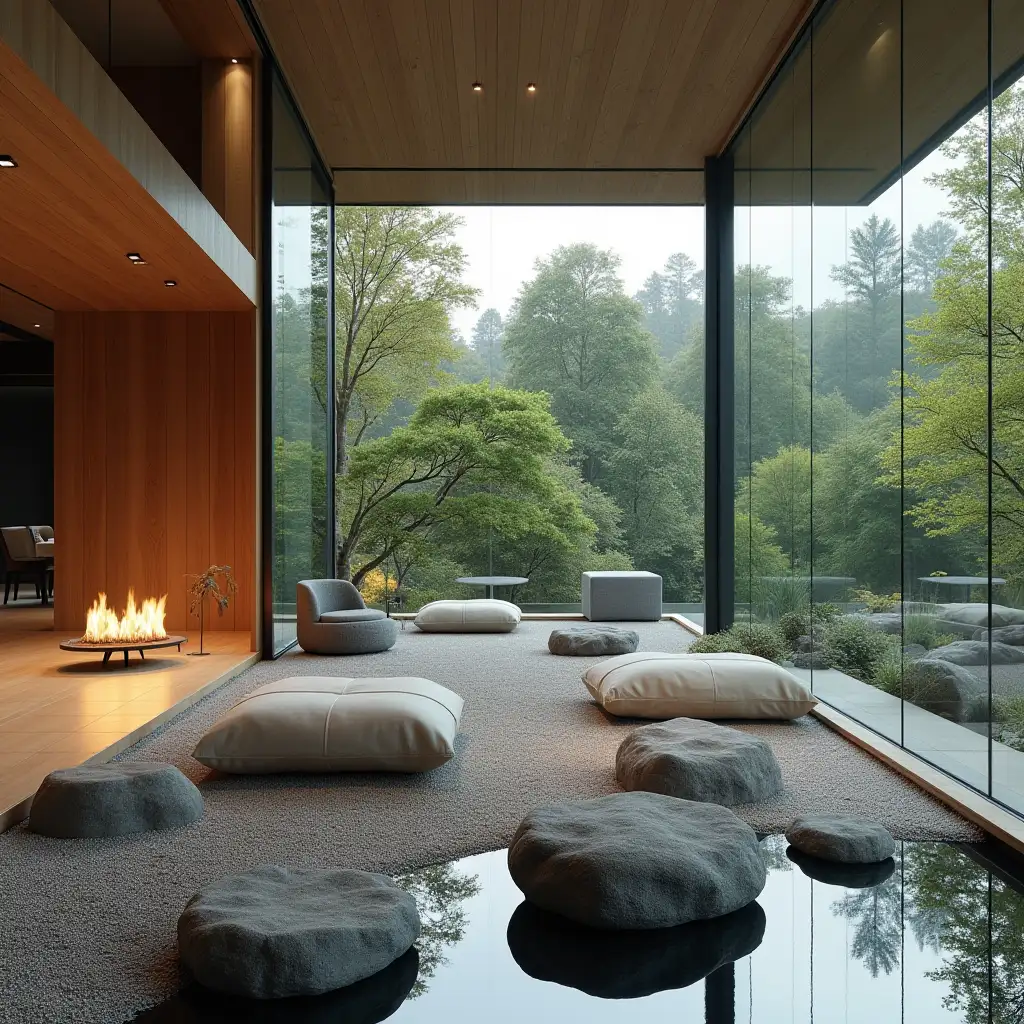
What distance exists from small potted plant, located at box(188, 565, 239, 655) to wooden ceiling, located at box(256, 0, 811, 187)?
3721 millimetres

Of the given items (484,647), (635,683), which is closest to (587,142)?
(484,647)

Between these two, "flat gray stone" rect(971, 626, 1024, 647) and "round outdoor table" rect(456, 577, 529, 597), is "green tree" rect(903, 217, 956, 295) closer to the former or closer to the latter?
"flat gray stone" rect(971, 626, 1024, 647)

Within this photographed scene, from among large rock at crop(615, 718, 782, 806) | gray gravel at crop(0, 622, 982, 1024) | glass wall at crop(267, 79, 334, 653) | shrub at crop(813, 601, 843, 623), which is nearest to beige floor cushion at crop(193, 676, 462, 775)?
gray gravel at crop(0, 622, 982, 1024)

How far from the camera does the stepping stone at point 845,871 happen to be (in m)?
3.05

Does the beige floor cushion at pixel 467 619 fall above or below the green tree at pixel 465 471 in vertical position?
below

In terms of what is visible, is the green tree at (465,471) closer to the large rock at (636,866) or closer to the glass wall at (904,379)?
the glass wall at (904,379)

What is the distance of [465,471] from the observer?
36.8 ft

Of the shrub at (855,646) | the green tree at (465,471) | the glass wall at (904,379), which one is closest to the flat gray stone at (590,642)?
the glass wall at (904,379)

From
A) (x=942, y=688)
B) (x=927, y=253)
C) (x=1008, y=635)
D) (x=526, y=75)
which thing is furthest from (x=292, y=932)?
(x=526, y=75)

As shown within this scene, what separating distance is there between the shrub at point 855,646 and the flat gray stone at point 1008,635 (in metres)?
0.94

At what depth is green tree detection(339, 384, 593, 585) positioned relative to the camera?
1094cm

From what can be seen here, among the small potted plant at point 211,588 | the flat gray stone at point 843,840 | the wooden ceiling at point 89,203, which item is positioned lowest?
the flat gray stone at point 843,840

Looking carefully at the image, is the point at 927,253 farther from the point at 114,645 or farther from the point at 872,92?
the point at 114,645

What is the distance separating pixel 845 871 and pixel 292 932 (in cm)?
169
